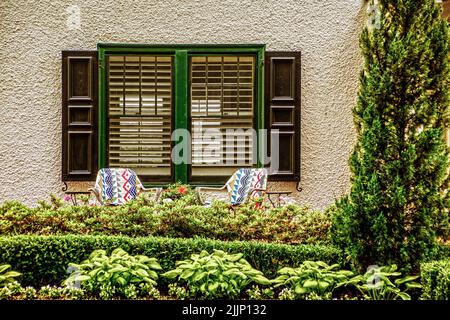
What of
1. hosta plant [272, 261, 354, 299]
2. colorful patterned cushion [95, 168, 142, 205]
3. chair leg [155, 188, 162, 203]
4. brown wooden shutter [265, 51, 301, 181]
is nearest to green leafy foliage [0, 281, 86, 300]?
hosta plant [272, 261, 354, 299]

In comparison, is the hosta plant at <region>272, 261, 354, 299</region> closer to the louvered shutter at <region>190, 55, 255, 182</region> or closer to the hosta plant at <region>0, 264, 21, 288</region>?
the hosta plant at <region>0, 264, 21, 288</region>

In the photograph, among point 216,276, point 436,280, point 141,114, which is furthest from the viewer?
point 141,114

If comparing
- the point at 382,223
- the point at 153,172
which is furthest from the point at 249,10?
the point at 382,223

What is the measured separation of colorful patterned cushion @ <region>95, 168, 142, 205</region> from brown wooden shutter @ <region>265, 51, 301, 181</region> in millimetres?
1798

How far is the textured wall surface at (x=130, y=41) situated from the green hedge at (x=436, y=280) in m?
3.56

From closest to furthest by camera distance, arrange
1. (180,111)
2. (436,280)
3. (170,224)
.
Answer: (436,280)
(170,224)
(180,111)

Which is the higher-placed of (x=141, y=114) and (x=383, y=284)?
(x=141, y=114)

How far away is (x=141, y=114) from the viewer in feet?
26.4

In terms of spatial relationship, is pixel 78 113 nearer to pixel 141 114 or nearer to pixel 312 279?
pixel 141 114

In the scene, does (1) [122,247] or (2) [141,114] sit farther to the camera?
(2) [141,114]

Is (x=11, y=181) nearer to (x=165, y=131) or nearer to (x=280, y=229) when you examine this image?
(x=165, y=131)

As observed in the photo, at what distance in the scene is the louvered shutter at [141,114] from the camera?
7922mm

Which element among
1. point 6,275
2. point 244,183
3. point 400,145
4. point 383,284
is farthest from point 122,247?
point 244,183

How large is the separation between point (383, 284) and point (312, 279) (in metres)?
0.51
